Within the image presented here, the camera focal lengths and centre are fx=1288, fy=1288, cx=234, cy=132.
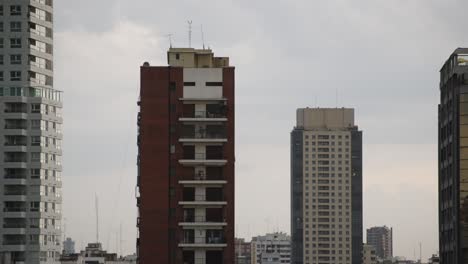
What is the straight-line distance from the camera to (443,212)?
369 feet

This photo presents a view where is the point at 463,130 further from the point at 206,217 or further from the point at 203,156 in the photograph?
the point at 206,217

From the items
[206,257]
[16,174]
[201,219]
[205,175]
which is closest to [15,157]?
[16,174]

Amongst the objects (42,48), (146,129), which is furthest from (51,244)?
(146,129)

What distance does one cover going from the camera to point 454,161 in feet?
348

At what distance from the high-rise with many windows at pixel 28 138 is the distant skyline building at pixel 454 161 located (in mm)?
48124

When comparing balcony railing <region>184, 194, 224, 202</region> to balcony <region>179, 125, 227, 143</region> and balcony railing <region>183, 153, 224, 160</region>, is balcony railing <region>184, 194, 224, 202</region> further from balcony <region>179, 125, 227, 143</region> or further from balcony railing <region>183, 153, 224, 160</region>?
balcony <region>179, 125, 227, 143</region>

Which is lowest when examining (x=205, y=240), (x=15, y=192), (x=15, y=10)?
(x=205, y=240)

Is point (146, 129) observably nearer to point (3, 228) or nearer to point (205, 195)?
point (205, 195)

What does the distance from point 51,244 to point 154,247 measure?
37.4m

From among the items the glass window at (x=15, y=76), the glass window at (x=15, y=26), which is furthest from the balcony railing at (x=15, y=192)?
the glass window at (x=15, y=26)

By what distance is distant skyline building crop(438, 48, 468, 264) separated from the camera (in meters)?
104

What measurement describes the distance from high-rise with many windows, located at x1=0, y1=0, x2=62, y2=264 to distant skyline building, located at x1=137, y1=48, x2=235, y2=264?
31.5 m

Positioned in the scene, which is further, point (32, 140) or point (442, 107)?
point (32, 140)

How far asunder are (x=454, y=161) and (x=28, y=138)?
54.4 meters
